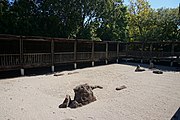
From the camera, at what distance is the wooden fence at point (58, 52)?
12.8 m

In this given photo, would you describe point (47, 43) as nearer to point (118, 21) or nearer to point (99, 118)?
point (99, 118)

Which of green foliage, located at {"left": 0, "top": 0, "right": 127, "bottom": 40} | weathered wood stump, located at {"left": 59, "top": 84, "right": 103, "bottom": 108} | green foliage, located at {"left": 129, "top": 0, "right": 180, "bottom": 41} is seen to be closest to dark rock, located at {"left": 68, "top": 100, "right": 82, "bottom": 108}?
weathered wood stump, located at {"left": 59, "top": 84, "right": 103, "bottom": 108}

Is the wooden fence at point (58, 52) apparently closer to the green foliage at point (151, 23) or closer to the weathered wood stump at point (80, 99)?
the green foliage at point (151, 23)

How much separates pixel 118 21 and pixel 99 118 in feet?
80.3

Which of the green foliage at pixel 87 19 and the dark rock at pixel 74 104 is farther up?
the green foliage at pixel 87 19

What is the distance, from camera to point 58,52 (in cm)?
1673

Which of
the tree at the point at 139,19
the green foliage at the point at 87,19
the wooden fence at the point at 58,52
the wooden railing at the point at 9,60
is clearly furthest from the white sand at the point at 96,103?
the tree at the point at 139,19

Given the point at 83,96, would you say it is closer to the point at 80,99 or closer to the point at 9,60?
the point at 80,99

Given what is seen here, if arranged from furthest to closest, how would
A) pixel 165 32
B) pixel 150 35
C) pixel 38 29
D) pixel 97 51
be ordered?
pixel 150 35, pixel 165 32, pixel 97 51, pixel 38 29

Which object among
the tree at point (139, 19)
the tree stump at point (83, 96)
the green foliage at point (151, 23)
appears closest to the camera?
the tree stump at point (83, 96)

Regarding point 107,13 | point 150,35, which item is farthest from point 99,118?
point 150,35

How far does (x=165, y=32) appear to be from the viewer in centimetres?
2755

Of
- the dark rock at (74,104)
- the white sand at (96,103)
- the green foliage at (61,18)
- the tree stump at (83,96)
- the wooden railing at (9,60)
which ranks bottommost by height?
the white sand at (96,103)

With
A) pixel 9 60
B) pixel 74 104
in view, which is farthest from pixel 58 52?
pixel 74 104
